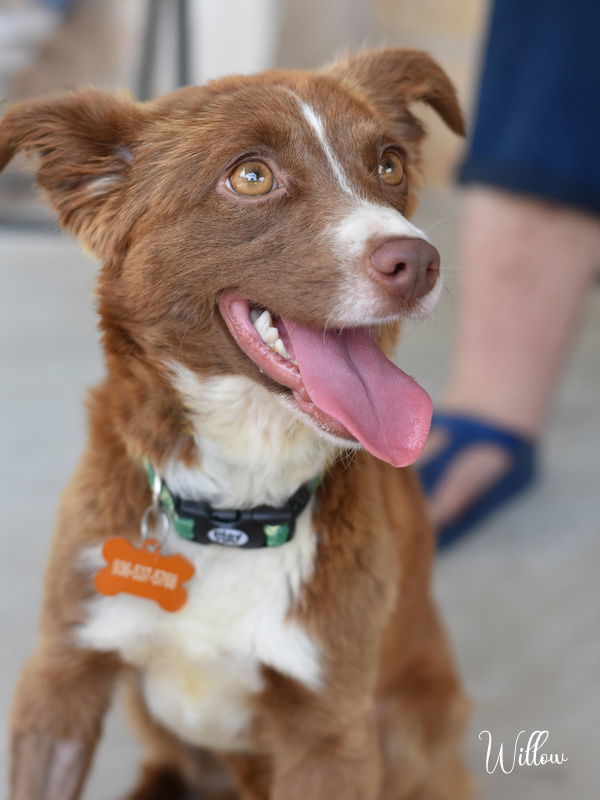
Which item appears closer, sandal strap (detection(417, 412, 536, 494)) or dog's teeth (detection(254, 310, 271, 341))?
dog's teeth (detection(254, 310, 271, 341))

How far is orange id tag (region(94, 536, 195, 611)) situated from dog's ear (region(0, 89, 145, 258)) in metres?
0.41

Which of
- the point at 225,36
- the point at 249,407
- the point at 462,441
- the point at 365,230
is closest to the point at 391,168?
the point at 365,230

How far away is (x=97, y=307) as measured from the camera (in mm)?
1465

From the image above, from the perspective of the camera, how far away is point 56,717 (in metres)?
1.56

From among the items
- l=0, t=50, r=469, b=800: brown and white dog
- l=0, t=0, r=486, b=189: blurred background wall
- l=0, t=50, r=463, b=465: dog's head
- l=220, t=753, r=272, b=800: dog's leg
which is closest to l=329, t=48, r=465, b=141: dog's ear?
l=0, t=50, r=469, b=800: brown and white dog

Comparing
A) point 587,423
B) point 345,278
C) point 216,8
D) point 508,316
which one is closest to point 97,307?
point 345,278

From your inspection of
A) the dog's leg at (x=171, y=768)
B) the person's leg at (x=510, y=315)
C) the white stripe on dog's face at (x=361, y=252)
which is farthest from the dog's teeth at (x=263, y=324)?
the person's leg at (x=510, y=315)

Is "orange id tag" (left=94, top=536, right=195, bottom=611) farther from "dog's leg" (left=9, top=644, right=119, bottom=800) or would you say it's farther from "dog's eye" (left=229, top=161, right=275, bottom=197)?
"dog's eye" (left=229, top=161, right=275, bottom=197)

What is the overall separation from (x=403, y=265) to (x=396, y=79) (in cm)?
51

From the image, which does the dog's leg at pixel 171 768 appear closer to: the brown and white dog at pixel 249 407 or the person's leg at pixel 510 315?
the brown and white dog at pixel 249 407

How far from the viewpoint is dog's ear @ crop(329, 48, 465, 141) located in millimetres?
1651

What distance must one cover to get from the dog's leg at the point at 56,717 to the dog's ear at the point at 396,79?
0.90 metres

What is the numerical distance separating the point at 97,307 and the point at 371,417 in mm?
396

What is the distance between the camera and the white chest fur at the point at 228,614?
1508mm
